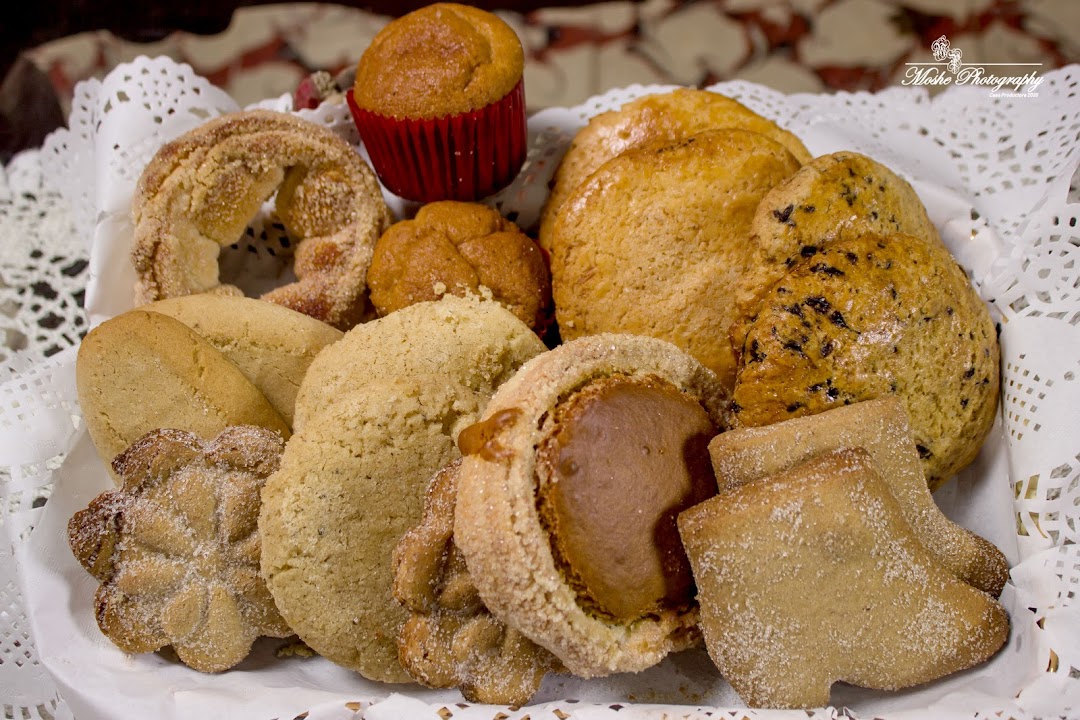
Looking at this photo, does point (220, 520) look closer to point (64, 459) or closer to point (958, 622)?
point (64, 459)

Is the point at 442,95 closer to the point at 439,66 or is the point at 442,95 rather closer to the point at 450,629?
the point at 439,66

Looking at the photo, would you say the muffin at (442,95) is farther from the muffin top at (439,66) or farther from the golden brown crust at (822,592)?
the golden brown crust at (822,592)

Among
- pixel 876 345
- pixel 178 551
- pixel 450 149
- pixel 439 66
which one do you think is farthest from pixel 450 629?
pixel 439 66

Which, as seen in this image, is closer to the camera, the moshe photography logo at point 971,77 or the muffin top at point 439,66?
the muffin top at point 439,66

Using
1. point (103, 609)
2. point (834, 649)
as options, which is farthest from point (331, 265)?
point (834, 649)

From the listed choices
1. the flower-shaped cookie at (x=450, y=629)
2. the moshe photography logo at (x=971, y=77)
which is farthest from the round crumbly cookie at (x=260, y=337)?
the moshe photography logo at (x=971, y=77)

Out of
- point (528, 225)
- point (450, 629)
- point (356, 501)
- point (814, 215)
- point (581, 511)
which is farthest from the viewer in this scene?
point (528, 225)

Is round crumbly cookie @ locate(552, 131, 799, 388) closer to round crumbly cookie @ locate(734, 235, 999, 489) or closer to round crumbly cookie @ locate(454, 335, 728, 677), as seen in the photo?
round crumbly cookie @ locate(734, 235, 999, 489)
